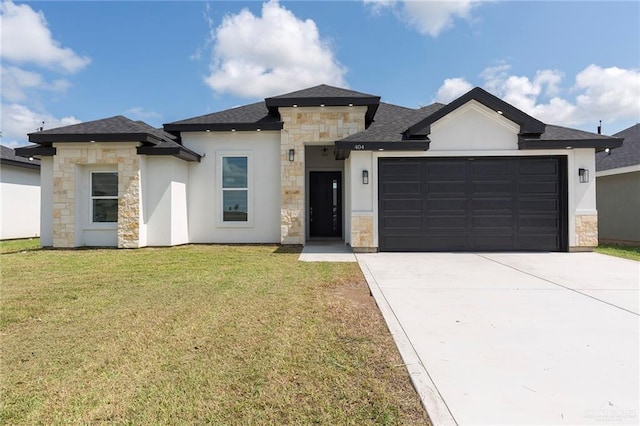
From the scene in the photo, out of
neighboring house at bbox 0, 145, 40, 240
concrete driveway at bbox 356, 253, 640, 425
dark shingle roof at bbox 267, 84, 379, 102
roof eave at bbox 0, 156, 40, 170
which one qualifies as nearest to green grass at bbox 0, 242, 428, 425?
concrete driveway at bbox 356, 253, 640, 425

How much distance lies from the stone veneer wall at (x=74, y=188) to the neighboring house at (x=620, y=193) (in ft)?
58.4

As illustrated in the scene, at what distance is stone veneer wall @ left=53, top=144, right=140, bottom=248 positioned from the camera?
10297 millimetres

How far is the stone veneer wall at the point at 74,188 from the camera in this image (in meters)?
10.3

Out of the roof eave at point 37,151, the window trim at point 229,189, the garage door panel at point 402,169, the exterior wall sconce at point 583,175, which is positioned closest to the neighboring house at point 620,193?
the exterior wall sconce at point 583,175

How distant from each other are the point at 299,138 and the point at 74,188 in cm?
739

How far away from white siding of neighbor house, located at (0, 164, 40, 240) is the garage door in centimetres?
1559

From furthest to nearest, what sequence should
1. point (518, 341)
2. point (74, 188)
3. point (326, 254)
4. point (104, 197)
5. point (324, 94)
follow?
point (324, 94) → point (104, 197) → point (74, 188) → point (326, 254) → point (518, 341)

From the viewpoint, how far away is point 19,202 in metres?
14.4

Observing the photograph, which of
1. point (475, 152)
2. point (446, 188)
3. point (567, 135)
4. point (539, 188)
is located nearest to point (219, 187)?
point (446, 188)

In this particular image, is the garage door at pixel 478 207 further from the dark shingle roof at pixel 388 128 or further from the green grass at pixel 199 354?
the green grass at pixel 199 354

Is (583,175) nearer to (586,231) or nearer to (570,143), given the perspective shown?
(570,143)

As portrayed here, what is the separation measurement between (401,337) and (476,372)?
0.83 metres

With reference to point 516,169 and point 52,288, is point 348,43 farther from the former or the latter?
point 52,288

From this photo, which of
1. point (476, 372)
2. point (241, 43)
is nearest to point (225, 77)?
point (241, 43)
